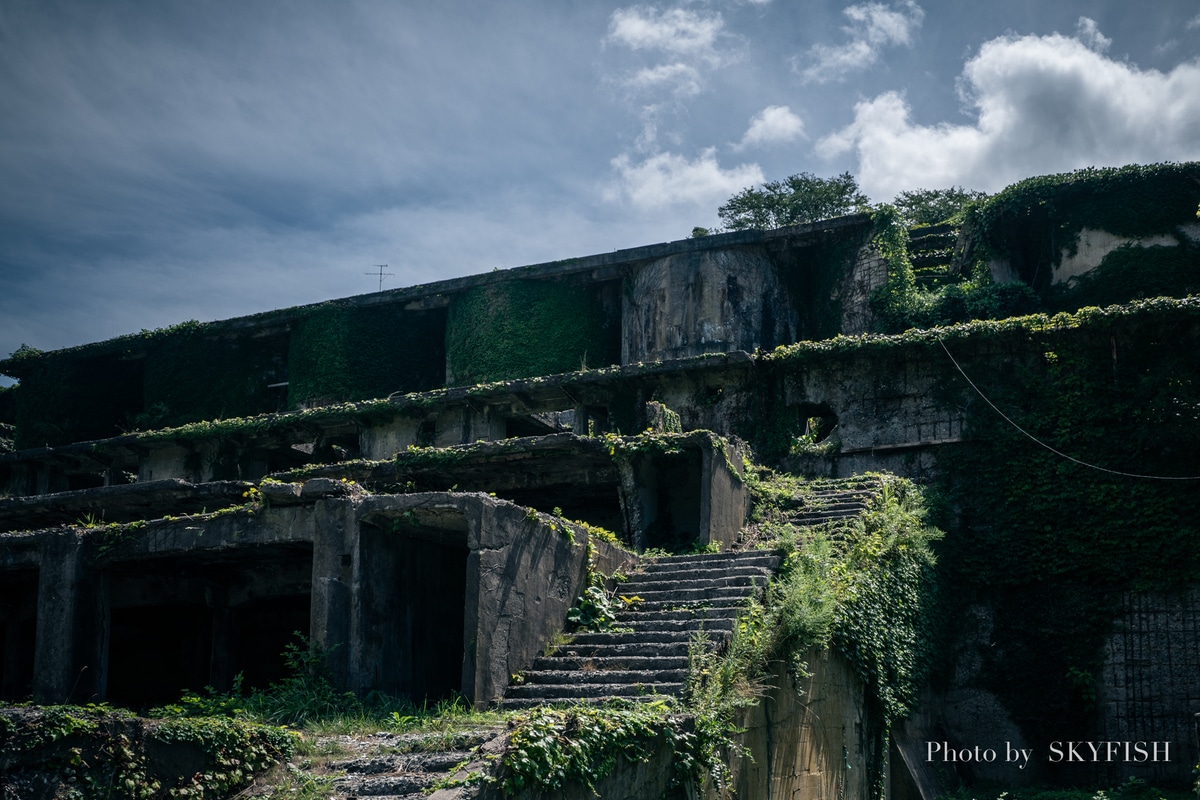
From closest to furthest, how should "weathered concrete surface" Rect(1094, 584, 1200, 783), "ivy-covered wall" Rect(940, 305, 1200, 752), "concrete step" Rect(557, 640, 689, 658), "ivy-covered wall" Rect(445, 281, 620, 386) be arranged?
"concrete step" Rect(557, 640, 689, 658), "weathered concrete surface" Rect(1094, 584, 1200, 783), "ivy-covered wall" Rect(940, 305, 1200, 752), "ivy-covered wall" Rect(445, 281, 620, 386)

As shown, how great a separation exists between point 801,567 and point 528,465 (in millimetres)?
5736

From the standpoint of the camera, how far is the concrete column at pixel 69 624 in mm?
15414

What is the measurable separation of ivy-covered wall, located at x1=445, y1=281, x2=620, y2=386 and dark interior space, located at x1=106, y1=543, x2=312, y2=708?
1039 cm

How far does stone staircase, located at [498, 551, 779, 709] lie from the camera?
40.5ft

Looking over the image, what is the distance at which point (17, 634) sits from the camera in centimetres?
1827

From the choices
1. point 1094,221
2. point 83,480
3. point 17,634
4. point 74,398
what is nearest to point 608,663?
point 17,634

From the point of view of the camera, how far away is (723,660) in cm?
1232

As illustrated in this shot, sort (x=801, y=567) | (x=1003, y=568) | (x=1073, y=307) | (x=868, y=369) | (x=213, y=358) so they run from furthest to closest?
(x=213, y=358)
(x=1073, y=307)
(x=868, y=369)
(x=1003, y=568)
(x=801, y=567)

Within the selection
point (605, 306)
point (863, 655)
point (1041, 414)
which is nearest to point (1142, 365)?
point (1041, 414)

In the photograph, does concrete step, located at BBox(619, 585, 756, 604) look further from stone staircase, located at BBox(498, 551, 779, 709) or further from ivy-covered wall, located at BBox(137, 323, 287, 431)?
ivy-covered wall, located at BBox(137, 323, 287, 431)

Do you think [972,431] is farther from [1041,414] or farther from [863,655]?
[863,655]

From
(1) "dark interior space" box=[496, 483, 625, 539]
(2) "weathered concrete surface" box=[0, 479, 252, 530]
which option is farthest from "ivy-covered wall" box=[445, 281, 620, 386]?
(2) "weathered concrete surface" box=[0, 479, 252, 530]

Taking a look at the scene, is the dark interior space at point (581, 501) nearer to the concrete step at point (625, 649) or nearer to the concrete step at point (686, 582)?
the concrete step at point (686, 582)

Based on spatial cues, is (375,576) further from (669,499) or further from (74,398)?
(74,398)
